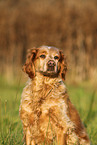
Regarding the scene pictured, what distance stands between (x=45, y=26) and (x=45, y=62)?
13.9 meters

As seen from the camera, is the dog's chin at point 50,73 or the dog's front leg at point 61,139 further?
the dog's chin at point 50,73

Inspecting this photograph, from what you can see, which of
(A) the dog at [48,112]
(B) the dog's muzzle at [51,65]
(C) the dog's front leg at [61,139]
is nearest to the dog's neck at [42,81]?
(A) the dog at [48,112]

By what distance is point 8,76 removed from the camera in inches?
523

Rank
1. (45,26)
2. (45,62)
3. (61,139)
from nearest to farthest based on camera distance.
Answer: (61,139), (45,62), (45,26)

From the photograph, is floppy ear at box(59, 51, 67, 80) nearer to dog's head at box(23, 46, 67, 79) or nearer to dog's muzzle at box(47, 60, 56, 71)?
dog's head at box(23, 46, 67, 79)

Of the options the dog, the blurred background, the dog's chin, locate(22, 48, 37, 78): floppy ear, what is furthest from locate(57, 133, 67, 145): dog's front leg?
the blurred background

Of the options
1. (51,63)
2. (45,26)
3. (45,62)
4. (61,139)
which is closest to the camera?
(61,139)

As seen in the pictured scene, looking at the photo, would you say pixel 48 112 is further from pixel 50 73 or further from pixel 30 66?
pixel 30 66

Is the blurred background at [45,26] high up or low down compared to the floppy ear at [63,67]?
up

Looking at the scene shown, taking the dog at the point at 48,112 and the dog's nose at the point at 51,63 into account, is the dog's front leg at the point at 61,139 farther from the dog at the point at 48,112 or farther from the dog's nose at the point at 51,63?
the dog's nose at the point at 51,63

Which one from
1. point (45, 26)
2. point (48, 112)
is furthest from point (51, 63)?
point (45, 26)

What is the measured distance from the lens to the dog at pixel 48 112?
3.11 metres

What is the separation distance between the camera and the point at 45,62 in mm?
3457

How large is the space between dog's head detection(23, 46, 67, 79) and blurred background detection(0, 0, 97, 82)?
36.7 ft
